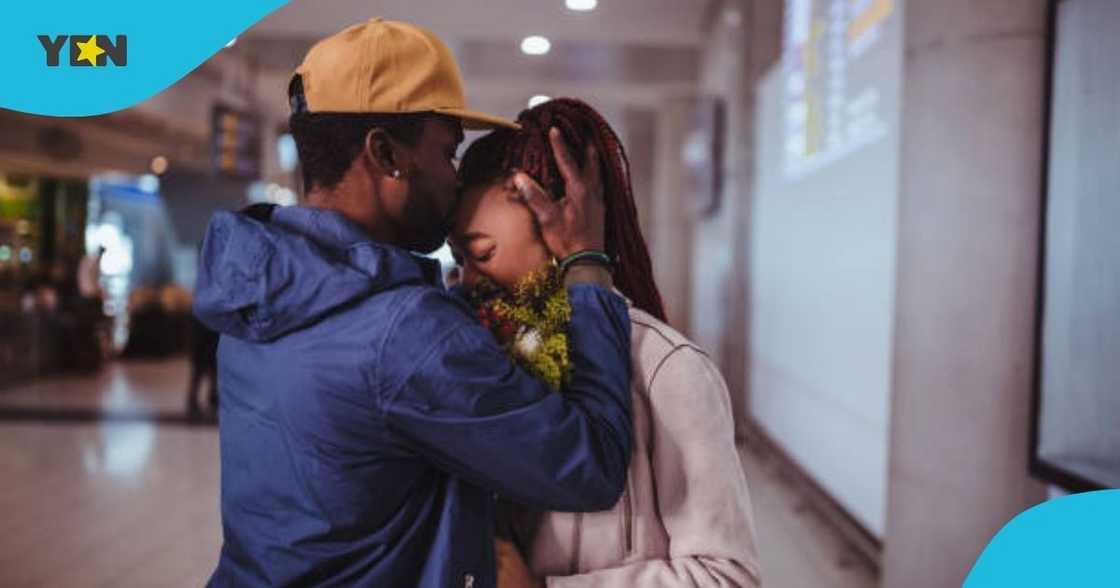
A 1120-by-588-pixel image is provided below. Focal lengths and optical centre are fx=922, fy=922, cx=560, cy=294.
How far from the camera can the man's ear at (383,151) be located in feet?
4.10

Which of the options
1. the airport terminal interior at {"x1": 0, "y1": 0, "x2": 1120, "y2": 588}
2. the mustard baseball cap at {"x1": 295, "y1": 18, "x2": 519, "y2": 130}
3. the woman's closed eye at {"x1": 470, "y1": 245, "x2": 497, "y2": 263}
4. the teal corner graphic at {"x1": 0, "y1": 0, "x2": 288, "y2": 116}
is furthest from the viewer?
the airport terminal interior at {"x1": 0, "y1": 0, "x2": 1120, "y2": 588}

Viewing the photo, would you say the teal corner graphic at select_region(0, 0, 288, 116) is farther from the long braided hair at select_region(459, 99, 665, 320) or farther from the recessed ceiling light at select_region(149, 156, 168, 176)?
the recessed ceiling light at select_region(149, 156, 168, 176)

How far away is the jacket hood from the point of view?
1.13m

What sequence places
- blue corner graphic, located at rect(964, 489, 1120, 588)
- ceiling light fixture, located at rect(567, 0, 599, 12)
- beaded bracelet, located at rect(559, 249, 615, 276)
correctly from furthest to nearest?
ceiling light fixture, located at rect(567, 0, 599, 12) → blue corner graphic, located at rect(964, 489, 1120, 588) → beaded bracelet, located at rect(559, 249, 615, 276)

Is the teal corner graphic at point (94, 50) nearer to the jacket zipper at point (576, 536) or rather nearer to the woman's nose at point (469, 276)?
the woman's nose at point (469, 276)

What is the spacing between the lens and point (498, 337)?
1361mm

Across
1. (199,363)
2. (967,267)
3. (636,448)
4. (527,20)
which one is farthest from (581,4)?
(199,363)

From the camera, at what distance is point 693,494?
50.0 inches

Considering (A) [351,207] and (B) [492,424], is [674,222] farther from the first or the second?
(B) [492,424]

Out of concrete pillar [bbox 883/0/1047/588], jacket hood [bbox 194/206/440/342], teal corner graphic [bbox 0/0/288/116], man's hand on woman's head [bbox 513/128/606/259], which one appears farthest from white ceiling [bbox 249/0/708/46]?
jacket hood [bbox 194/206/440/342]

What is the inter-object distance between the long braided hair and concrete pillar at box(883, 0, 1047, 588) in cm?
202

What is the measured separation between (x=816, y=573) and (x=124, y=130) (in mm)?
11982

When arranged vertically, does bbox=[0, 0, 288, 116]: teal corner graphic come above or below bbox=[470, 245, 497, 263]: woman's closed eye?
above

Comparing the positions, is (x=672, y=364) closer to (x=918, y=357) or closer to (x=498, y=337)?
(x=498, y=337)
